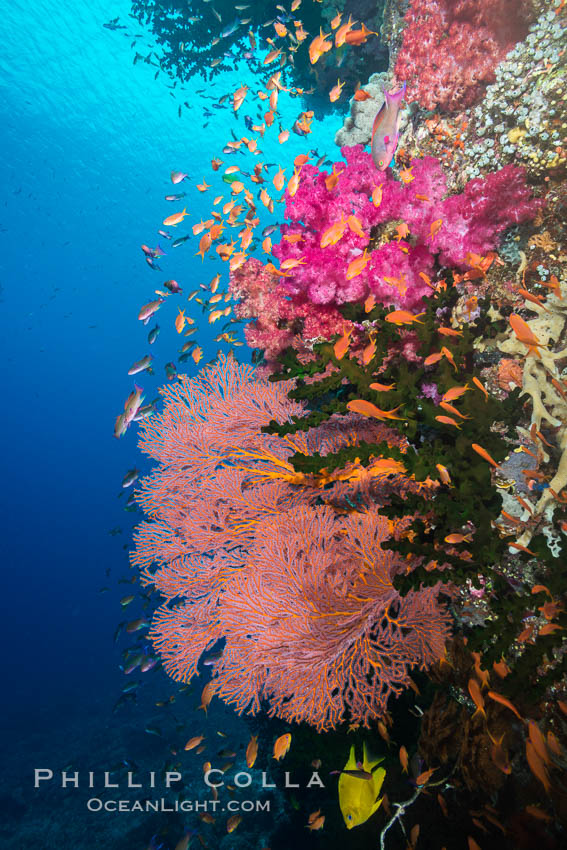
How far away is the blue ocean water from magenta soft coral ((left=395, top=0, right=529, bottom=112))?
770cm

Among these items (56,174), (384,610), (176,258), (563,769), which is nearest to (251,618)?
(384,610)

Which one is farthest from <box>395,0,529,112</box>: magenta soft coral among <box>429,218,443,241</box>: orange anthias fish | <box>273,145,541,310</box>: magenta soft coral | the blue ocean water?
the blue ocean water

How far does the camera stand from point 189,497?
408 cm

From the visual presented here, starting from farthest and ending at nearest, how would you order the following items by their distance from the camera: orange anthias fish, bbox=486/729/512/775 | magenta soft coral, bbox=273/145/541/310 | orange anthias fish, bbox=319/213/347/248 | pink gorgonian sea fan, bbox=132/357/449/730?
magenta soft coral, bbox=273/145/541/310 → orange anthias fish, bbox=319/213/347/248 → pink gorgonian sea fan, bbox=132/357/449/730 → orange anthias fish, bbox=486/729/512/775

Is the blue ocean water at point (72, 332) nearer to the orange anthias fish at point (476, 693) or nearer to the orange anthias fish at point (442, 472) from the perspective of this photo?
the orange anthias fish at point (476, 693)

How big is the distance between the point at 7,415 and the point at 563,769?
91.0m

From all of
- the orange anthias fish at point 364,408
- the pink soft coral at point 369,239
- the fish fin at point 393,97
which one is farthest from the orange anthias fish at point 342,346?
the fish fin at point 393,97

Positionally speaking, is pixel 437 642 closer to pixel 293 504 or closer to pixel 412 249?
pixel 293 504

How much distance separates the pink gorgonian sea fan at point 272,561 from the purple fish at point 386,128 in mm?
2129

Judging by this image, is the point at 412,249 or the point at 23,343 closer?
the point at 412,249

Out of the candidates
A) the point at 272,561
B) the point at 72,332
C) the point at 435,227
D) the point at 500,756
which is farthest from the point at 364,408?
the point at 72,332

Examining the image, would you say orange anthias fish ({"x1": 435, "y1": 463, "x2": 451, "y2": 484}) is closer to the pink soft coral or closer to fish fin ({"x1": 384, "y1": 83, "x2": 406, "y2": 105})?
the pink soft coral

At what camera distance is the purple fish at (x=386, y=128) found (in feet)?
8.41

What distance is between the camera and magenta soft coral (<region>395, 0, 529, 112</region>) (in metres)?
4.18
